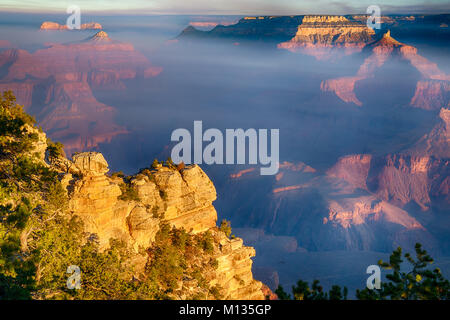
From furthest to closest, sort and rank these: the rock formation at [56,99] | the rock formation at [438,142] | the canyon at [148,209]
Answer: the rock formation at [56,99], the rock formation at [438,142], the canyon at [148,209]

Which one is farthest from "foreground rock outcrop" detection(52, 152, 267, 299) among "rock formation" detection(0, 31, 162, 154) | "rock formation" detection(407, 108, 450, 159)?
"rock formation" detection(407, 108, 450, 159)

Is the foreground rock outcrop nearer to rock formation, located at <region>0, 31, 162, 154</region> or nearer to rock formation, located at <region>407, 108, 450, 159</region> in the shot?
rock formation, located at <region>0, 31, 162, 154</region>

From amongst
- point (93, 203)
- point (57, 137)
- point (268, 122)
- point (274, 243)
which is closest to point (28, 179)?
point (93, 203)

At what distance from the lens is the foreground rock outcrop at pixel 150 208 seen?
23.4 m

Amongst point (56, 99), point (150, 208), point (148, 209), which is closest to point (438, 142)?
point (150, 208)

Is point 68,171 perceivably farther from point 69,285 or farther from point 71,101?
point 71,101

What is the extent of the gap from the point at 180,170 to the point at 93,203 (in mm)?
9100

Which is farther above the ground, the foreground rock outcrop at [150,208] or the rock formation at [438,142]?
the foreground rock outcrop at [150,208]

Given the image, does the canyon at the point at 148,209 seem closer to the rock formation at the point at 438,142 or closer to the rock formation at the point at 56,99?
the rock formation at the point at 56,99

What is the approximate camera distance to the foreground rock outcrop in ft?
76.9

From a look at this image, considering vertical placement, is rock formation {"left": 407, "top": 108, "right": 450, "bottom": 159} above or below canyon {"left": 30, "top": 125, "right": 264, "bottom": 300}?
below

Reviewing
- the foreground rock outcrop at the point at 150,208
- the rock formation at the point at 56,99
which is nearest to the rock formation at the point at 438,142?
the rock formation at the point at 56,99

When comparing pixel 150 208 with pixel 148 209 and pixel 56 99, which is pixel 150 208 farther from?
pixel 56 99

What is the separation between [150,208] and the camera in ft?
88.8
